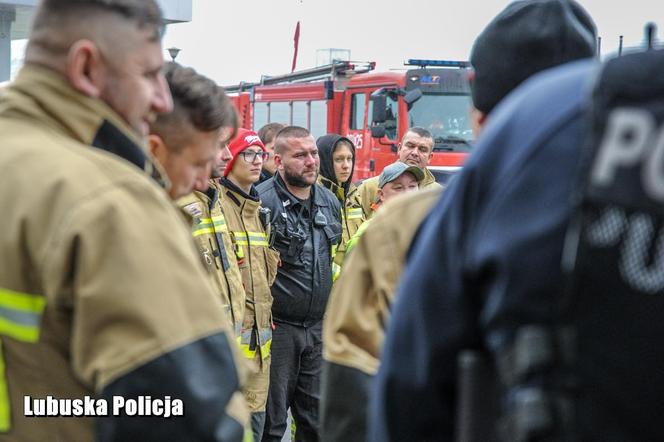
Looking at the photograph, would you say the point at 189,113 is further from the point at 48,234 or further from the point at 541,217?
the point at 541,217

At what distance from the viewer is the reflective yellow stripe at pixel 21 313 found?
200 cm

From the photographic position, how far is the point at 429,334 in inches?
64.2

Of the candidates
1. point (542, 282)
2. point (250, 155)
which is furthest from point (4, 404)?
point (250, 155)

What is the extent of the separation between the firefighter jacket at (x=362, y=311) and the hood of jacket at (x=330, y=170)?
708cm

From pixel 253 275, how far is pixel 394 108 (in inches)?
444

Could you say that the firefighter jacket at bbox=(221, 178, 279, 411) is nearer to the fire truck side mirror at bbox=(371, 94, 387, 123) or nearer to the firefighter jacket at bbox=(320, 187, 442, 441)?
the firefighter jacket at bbox=(320, 187, 442, 441)

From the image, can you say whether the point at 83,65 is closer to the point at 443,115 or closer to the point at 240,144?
the point at 240,144

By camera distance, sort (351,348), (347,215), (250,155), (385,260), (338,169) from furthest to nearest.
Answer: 1. (338,169)
2. (347,215)
3. (250,155)
4. (351,348)
5. (385,260)

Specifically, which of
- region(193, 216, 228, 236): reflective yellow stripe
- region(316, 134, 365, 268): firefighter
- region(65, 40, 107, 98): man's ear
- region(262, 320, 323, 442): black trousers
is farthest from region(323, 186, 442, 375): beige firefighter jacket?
region(316, 134, 365, 268): firefighter

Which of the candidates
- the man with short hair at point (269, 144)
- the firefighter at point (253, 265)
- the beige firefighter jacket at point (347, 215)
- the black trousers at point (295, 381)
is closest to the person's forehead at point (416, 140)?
the beige firefighter jacket at point (347, 215)

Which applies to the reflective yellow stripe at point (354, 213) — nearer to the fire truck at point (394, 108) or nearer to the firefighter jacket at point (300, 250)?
the firefighter jacket at point (300, 250)

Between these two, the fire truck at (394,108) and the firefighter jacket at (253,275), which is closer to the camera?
the firefighter jacket at (253,275)

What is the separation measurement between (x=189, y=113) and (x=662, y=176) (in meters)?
2.14

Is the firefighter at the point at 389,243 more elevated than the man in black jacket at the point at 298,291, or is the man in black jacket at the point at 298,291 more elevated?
the firefighter at the point at 389,243
